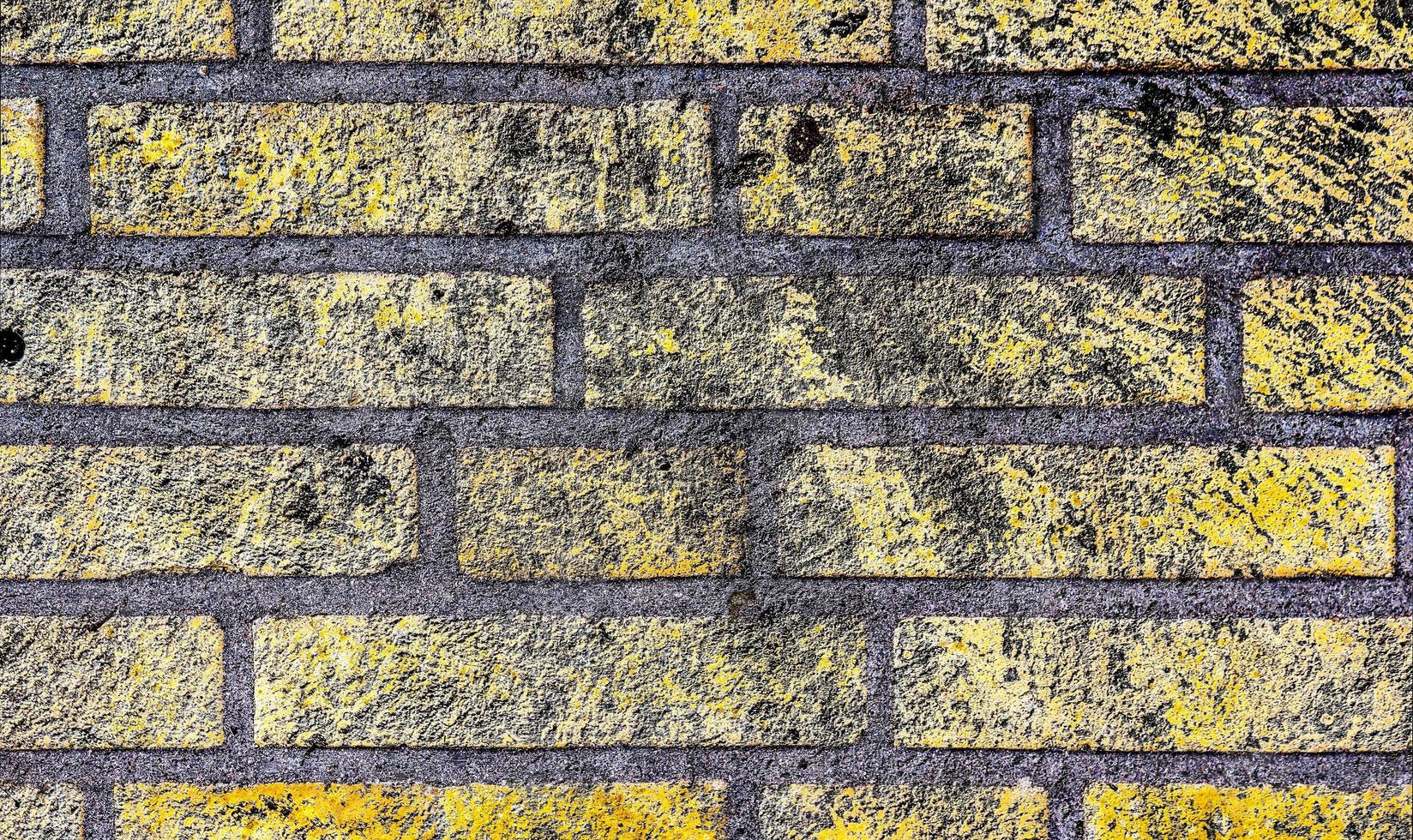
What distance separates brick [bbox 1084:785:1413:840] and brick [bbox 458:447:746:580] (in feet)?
1.07

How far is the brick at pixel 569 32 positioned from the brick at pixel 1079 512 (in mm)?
285

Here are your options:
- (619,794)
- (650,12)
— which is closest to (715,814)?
(619,794)

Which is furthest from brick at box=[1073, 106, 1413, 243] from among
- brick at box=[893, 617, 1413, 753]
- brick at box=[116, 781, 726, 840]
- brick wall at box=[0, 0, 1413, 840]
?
brick at box=[116, 781, 726, 840]

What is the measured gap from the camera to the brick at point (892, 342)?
1.82 feet

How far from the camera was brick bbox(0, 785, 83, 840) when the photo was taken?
1.86ft

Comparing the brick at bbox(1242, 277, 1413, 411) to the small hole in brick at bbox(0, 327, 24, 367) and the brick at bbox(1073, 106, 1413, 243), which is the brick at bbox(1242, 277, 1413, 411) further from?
the small hole in brick at bbox(0, 327, 24, 367)

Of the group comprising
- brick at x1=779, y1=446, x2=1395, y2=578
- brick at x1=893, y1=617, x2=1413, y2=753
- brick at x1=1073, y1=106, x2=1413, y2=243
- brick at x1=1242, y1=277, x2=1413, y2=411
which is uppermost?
brick at x1=1073, y1=106, x2=1413, y2=243

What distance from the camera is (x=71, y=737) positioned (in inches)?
22.2

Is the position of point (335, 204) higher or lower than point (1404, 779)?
higher

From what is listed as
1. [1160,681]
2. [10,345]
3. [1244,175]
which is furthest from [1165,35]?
[10,345]

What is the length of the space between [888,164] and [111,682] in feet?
2.12

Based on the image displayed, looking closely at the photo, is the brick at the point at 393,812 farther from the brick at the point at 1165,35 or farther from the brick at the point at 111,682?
the brick at the point at 1165,35

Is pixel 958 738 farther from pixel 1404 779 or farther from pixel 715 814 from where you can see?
pixel 1404 779

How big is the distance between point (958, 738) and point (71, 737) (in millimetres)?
617
